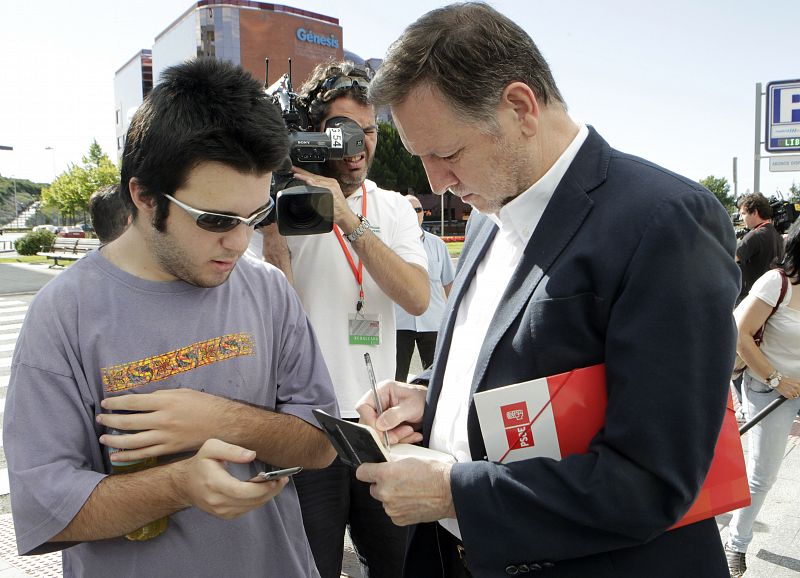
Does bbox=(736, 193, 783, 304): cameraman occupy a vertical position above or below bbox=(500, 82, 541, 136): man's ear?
below

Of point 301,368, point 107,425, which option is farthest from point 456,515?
point 107,425

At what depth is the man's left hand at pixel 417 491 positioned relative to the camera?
1.37 m

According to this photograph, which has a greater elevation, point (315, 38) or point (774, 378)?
point (315, 38)

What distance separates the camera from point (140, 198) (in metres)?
1.60

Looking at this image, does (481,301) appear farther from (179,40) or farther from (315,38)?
(179,40)

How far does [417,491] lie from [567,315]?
1.61 feet

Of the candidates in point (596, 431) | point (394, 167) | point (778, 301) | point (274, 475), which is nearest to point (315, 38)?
point (394, 167)

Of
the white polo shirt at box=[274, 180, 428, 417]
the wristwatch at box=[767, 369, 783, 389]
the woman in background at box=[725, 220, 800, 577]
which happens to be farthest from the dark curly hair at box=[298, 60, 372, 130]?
the wristwatch at box=[767, 369, 783, 389]

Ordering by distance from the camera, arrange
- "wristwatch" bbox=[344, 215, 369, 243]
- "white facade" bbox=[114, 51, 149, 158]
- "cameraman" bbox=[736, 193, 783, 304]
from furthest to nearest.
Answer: "white facade" bbox=[114, 51, 149, 158] < "cameraman" bbox=[736, 193, 783, 304] < "wristwatch" bbox=[344, 215, 369, 243]

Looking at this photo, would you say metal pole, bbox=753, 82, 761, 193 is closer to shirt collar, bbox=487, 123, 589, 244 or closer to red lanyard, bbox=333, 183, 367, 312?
red lanyard, bbox=333, 183, 367, 312

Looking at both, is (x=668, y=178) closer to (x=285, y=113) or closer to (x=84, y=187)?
(x=285, y=113)

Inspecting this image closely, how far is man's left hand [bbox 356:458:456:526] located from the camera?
1.37 m

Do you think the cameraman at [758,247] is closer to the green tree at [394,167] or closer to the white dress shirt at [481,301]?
the white dress shirt at [481,301]

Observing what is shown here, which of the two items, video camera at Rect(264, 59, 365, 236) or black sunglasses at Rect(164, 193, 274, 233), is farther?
video camera at Rect(264, 59, 365, 236)
